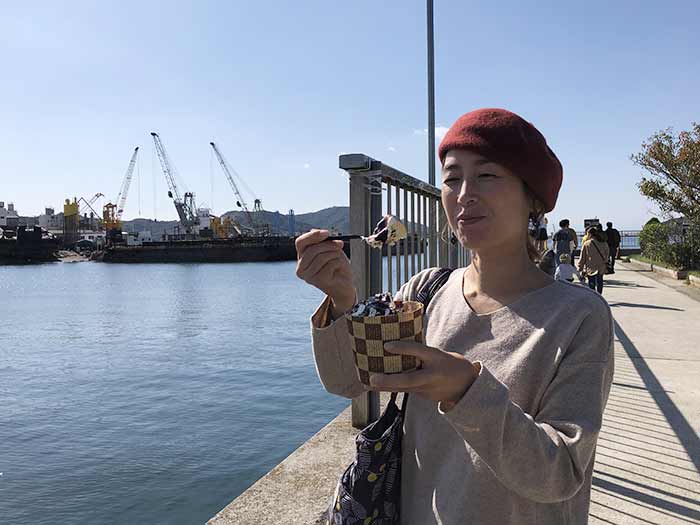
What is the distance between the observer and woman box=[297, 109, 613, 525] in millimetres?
1059

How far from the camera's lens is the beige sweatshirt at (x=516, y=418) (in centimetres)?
106

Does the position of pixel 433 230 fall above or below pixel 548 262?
above

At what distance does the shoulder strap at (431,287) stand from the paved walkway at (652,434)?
6.90 feet

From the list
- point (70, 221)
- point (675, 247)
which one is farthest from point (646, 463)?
point (70, 221)

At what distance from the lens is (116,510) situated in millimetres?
6883

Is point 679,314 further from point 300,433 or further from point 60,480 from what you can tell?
point 60,480

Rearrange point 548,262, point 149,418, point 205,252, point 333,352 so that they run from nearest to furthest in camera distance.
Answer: point 333,352 → point 548,262 → point 149,418 → point 205,252

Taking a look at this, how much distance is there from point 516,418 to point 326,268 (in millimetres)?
664

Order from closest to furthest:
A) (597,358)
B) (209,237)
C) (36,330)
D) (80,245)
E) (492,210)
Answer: (597,358) → (492,210) → (36,330) → (209,237) → (80,245)

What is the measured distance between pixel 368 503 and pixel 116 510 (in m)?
6.57

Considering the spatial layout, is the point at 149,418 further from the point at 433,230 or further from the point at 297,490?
the point at 297,490

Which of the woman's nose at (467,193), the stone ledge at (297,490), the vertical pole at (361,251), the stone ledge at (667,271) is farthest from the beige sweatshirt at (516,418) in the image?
the stone ledge at (667,271)

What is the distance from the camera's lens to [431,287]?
157 cm

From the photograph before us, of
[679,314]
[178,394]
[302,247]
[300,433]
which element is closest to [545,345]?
[302,247]
